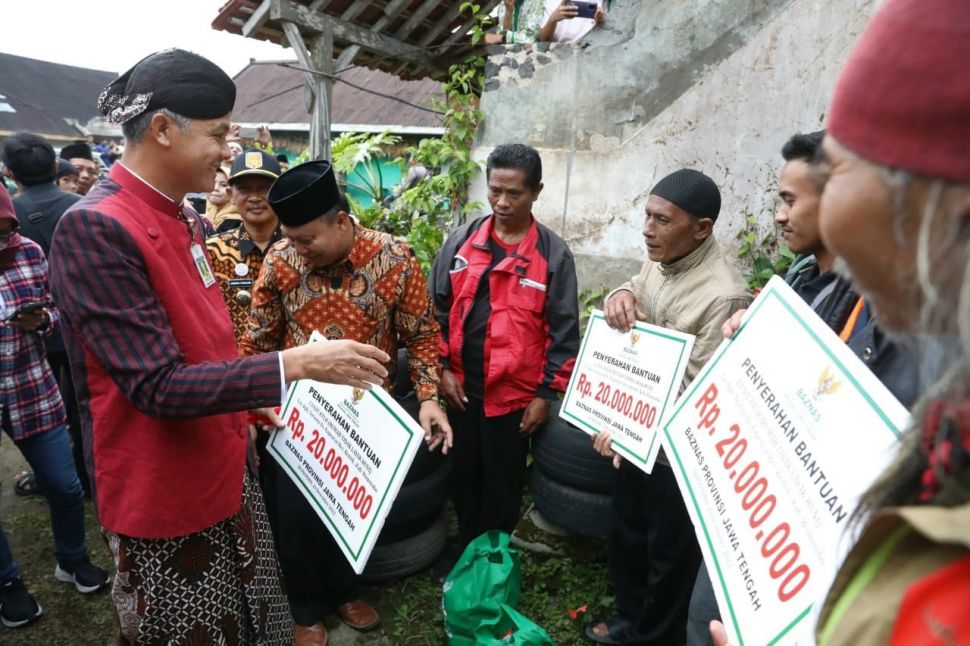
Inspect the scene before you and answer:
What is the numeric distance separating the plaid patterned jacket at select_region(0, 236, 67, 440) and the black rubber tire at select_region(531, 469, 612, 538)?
2.57 meters

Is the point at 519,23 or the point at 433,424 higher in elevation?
the point at 519,23

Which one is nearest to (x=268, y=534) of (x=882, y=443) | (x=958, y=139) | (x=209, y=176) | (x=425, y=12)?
(x=209, y=176)

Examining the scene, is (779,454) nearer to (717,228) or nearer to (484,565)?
(484,565)

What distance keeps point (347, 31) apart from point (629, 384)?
4.82 metres

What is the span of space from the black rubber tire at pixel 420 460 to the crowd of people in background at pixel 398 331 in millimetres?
183

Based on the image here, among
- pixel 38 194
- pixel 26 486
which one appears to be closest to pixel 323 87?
pixel 38 194

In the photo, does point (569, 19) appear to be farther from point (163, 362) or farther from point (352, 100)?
point (352, 100)

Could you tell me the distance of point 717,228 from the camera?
12.2ft

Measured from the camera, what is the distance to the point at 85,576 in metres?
3.13

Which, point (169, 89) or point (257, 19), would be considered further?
point (257, 19)

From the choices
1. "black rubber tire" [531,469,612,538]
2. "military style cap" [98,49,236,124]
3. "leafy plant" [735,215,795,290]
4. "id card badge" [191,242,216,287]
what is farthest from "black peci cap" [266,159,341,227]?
"leafy plant" [735,215,795,290]

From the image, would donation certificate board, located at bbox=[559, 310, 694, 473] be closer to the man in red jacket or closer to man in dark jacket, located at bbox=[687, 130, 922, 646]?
man in dark jacket, located at bbox=[687, 130, 922, 646]

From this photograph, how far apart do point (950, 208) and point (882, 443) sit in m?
0.63

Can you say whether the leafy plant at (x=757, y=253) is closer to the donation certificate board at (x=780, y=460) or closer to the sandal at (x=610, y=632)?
the sandal at (x=610, y=632)
